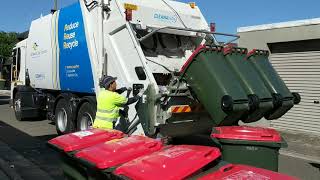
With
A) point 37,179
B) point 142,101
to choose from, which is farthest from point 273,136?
point 37,179

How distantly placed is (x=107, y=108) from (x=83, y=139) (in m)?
1.79

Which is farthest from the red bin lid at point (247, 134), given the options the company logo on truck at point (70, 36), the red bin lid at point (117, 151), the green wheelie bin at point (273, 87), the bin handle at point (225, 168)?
the company logo on truck at point (70, 36)

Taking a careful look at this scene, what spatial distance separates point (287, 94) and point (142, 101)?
7.47 feet

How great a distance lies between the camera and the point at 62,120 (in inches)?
400

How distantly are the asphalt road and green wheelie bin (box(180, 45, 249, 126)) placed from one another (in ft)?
6.26

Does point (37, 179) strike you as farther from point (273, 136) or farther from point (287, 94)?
point (287, 94)

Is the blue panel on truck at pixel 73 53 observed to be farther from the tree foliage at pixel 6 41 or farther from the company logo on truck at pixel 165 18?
the tree foliage at pixel 6 41

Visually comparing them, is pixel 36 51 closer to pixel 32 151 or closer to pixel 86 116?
pixel 86 116

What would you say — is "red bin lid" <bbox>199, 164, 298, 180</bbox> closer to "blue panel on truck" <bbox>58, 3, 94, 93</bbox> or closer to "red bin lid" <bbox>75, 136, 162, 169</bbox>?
"red bin lid" <bbox>75, 136, 162, 169</bbox>

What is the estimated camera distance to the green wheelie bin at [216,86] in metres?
5.80

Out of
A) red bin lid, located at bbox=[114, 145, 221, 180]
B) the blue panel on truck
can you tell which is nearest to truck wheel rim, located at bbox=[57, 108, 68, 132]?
the blue panel on truck

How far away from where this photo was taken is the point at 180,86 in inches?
269

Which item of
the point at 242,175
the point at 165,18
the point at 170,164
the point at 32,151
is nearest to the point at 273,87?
the point at 165,18

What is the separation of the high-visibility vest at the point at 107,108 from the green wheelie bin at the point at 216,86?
1.09 m
